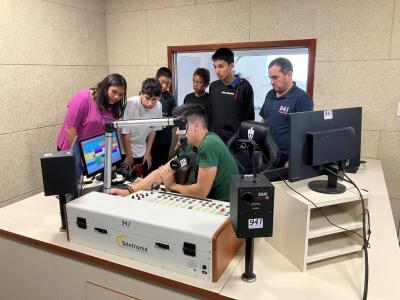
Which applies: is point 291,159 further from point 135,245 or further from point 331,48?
point 331,48

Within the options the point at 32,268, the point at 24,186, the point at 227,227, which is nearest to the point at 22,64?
the point at 24,186

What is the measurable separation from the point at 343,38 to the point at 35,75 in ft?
9.38

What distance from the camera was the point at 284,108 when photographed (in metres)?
2.70

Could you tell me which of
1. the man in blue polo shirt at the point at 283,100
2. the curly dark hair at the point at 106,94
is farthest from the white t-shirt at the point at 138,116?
→ the man in blue polo shirt at the point at 283,100

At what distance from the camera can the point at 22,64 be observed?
9.77 ft

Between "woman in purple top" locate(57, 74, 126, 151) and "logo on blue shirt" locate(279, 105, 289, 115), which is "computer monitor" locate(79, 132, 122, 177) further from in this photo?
"logo on blue shirt" locate(279, 105, 289, 115)

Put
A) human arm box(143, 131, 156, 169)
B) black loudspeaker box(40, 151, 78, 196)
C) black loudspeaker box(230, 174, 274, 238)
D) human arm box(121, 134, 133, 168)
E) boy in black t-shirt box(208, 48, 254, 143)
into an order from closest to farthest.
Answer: black loudspeaker box(230, 174, 274, 238) < black loudspeaker box(40, 151, 78, 196) < human arm box(121, 134, 133, 168) < boy in black t-shirt box(208, 48, 254, 143) < human arm box(143, 131, 156, 169)

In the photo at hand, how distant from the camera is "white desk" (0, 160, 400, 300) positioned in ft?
3.97

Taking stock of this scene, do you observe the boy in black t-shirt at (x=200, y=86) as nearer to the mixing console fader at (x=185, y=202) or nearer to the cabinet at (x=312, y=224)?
the mixing console fader at (x=185, y=202)

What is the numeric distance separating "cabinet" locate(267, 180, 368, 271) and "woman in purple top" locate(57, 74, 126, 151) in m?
1.53

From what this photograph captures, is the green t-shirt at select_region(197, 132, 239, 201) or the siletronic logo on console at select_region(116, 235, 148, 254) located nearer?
the siletronic logo on console at select_region(116, 235, 148, 254)

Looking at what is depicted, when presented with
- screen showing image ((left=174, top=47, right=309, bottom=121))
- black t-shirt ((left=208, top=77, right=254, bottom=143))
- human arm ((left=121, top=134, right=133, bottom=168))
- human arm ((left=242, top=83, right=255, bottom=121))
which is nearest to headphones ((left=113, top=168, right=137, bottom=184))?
human arm ((left=121, top=134, right=133, bottom=168))

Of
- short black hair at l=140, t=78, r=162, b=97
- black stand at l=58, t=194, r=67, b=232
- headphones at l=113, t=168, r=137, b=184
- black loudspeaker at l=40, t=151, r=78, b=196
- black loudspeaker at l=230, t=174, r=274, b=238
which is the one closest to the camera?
black loudspeaker at l=230, t=174, r=274, b=238

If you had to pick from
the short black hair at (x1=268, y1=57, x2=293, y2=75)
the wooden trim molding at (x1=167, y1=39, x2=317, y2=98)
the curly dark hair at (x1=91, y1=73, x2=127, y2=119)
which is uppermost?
the wooden trim molding at (x1=167, y1=39, x2=317, y2=98)
